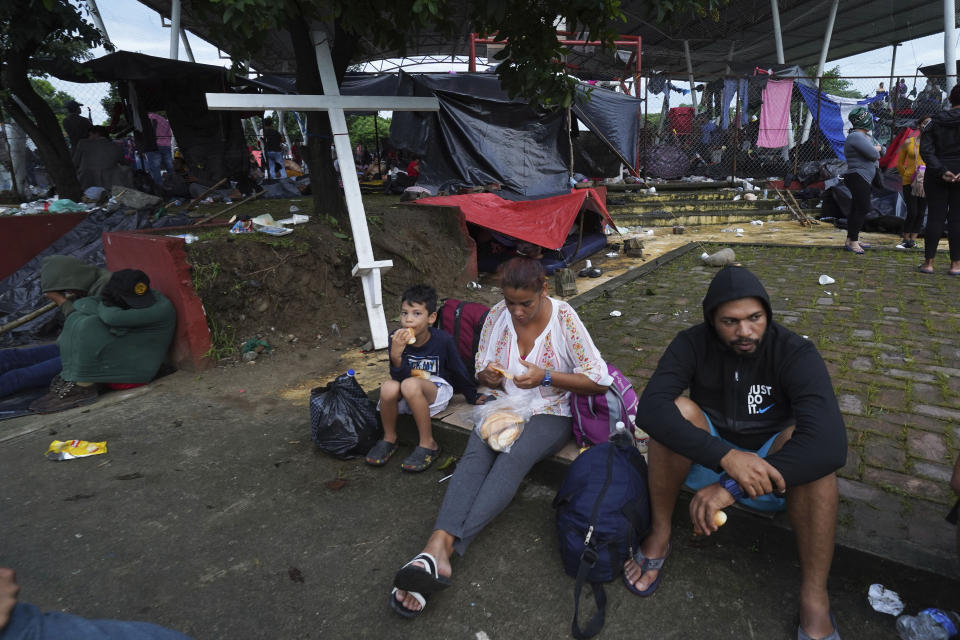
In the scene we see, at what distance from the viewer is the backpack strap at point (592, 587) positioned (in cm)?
190

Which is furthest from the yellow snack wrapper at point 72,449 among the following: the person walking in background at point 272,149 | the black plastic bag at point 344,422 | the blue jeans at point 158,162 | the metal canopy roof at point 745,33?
the metal canopy roof at point 745,33

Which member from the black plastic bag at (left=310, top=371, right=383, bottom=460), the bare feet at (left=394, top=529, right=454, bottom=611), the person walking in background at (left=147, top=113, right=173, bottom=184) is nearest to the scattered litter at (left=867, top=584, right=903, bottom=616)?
the bare feet at (left=394, top=529, right=454, bottom=611)

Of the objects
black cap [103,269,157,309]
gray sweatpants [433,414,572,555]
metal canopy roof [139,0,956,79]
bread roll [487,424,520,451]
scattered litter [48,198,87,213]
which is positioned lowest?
gray sweatpants [433,414,572,555]

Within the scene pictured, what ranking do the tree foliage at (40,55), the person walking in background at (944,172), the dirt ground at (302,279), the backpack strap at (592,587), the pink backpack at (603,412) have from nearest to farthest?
the backpack strap at (592,587), the pink backpack at (603,412), the dirt ground at (302,279), the person walking in background at (944,172), the tree foliage at (40,55)

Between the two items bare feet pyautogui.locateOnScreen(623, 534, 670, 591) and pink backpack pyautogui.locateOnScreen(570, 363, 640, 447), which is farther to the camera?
pink backpack pyautogui.locateOnScreen(570, 363, 640, 447)

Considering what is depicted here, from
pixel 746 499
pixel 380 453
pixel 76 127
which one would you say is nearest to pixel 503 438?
pixel 380 453

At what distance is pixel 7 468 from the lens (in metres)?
3.28

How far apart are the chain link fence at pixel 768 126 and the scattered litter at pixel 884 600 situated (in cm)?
1309

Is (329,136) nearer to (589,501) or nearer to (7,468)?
(7,468)

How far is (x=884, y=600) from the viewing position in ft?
6.37

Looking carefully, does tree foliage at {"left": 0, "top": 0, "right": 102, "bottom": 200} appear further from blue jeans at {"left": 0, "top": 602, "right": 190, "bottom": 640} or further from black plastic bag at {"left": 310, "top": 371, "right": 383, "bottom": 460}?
blue jeans at {"left": 0, "top": 602, "right": 190, "bottom": 640}

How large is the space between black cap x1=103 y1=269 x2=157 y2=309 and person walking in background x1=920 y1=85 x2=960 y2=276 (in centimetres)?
780

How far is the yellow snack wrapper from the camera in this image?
3340mm

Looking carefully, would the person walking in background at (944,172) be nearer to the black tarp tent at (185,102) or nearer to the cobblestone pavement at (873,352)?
the cobblestone pavement at (873,352)
